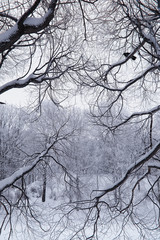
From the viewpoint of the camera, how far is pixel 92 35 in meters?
3.93

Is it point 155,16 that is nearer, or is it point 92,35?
point 155,16

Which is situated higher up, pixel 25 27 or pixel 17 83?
pixel 17 83

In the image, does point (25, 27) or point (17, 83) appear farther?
point (17, 83)

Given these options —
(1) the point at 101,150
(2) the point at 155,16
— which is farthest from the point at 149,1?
(1) the point at 101,150

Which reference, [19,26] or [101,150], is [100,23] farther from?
[101,150]

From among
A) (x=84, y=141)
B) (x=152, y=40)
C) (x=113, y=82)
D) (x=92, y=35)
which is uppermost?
(x=84, y=141)

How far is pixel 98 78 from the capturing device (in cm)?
430

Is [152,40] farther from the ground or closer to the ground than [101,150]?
closer to the ground

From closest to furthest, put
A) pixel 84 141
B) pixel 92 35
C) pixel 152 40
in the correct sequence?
pixel 152 40 → pixel 92 35 → pixel 84 141

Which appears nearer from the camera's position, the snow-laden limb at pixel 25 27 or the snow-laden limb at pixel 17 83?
the snow-laden limb at pixel 25 27

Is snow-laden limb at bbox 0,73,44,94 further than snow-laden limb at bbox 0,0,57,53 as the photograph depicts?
Yes

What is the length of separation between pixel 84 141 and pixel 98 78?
39.4 ft

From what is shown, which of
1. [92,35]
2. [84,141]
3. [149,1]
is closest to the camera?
[149,1]

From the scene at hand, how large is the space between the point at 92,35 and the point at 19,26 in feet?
6.94
